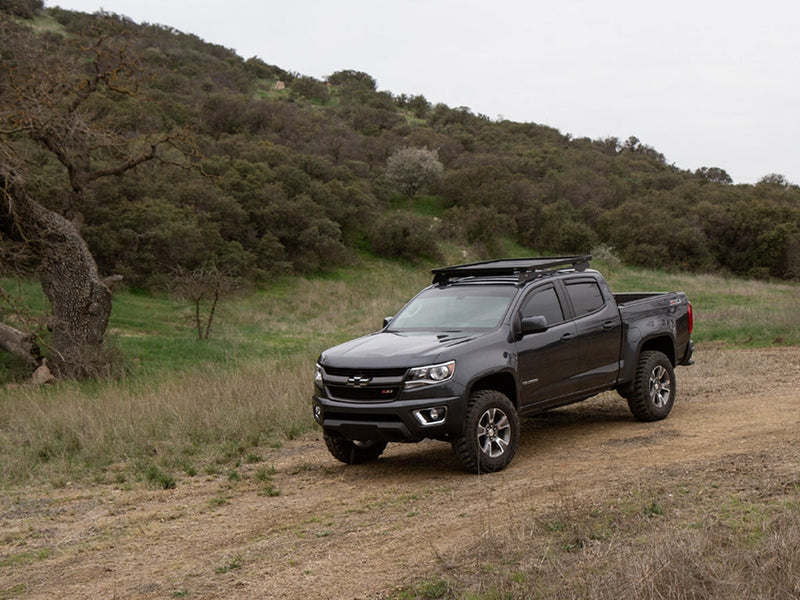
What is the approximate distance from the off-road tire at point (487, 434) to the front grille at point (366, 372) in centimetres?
78

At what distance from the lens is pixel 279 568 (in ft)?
17.0

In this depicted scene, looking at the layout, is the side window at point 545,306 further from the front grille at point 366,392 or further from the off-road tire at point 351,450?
the off-road tire at point 351,450

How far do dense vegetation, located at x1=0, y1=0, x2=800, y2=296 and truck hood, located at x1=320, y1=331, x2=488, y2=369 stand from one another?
42.5 feet

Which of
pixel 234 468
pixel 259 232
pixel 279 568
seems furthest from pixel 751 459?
pixel 259 232

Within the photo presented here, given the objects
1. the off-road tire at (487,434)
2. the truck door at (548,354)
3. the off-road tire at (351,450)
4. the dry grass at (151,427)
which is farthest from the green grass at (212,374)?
the truck door at (548,354)

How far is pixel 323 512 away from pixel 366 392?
1345mm

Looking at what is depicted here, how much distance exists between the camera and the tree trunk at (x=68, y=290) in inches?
730

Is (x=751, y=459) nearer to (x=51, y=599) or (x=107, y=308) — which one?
(x=51, y=599)

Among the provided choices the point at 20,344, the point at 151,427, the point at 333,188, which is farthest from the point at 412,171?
the point at 151,427

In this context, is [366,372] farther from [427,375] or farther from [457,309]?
[457,309]

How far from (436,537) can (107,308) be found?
53.4 ft

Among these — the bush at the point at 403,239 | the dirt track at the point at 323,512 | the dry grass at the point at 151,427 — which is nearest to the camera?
the dirt track at the point at 323,512

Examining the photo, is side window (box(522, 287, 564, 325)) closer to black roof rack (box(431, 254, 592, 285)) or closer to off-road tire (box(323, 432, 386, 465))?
black roof rack (box(431, 254, 592, 285))

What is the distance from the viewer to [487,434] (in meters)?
7.56
